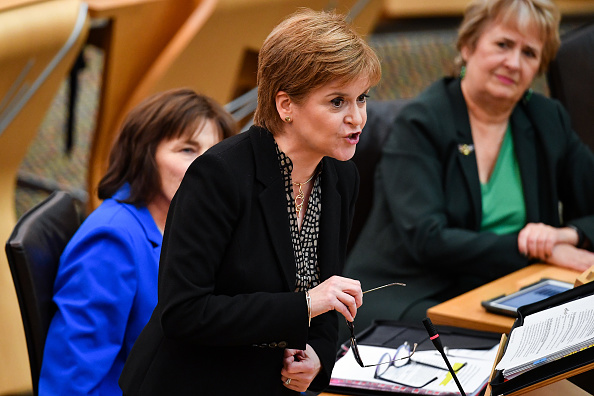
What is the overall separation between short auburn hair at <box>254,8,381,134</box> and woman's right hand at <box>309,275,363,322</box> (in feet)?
1.00

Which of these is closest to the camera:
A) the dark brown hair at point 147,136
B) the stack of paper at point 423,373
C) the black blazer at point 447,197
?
the stack of paper at point 423,373

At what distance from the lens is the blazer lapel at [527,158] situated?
2.63 meters

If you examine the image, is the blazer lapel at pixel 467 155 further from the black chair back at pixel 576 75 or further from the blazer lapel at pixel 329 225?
the blazer lapel at pixel 329 225

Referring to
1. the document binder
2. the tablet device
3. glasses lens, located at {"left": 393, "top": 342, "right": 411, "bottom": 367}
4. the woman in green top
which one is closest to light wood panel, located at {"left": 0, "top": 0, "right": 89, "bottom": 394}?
the woman in green top

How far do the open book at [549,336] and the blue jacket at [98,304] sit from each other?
790 millimetres

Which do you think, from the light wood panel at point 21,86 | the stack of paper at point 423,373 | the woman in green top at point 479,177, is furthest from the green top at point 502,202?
the light wood panel at point 21,86

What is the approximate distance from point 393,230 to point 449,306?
24.5 inches

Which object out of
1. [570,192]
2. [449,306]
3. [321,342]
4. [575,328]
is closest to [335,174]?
[321,342]

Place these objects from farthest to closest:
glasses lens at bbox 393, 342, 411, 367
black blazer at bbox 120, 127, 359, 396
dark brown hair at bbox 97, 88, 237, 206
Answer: dark brown hair at bbox 97, 88, 237, 206 < glasses lens at bbox 393, 342, 411, 367 < black blazer at bbox 120, 127, 359, 396

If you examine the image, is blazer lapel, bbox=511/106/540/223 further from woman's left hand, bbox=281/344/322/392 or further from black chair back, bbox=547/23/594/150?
woman's left hand, bbox=281/344/322/392

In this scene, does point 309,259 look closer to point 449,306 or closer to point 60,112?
point 449,306

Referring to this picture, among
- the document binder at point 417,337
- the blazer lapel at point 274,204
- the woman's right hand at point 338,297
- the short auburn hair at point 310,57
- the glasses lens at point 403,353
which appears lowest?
the document binder at point 417,337

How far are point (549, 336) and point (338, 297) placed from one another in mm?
412

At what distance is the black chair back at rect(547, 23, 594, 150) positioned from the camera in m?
3.31
